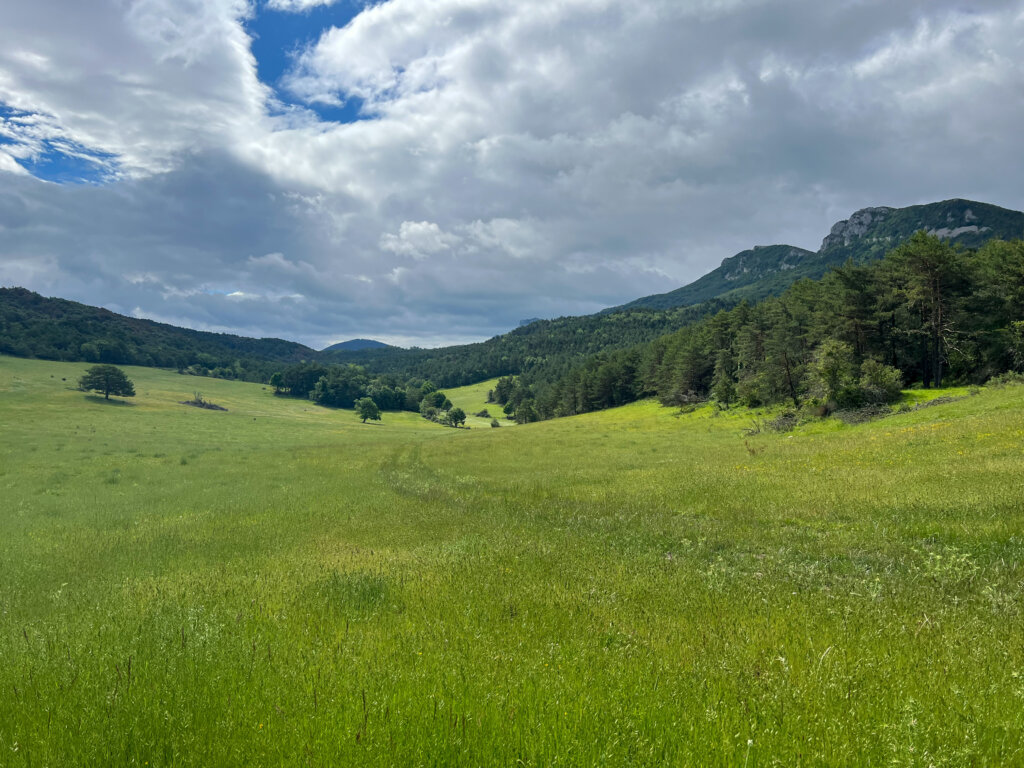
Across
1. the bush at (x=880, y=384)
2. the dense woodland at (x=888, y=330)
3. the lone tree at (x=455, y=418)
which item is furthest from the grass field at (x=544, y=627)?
the lone tree at (x=455, y=418)

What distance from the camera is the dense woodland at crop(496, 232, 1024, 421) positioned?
48.1 meters

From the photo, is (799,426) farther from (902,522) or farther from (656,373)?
(656,373)

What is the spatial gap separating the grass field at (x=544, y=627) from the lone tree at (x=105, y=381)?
333ft

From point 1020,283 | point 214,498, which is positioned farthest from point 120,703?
point 1020,283

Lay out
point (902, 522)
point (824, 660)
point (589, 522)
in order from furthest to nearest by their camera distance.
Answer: point (589, 522) → point (902, 522) → point (824, 660)

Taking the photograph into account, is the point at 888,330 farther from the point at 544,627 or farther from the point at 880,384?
the point at 544,627

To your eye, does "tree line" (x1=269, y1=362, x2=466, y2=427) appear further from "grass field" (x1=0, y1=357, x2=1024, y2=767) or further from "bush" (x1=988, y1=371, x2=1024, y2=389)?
"grass field" (x1=0, y1=357, x2=1024, y2=767)

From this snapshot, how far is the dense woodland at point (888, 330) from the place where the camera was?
48.1 meters

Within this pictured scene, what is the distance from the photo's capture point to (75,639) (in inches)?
268

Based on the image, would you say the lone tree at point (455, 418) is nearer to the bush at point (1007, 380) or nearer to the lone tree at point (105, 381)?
the lone tree at point (105, 381)

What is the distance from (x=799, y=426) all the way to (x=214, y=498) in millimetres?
44169

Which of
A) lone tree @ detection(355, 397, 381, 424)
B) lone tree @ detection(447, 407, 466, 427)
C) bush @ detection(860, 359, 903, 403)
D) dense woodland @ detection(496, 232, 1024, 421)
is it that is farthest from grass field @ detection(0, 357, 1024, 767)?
lone tree @ detection(447, 407, 466, 427)

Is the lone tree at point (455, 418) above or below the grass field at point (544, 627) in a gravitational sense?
below

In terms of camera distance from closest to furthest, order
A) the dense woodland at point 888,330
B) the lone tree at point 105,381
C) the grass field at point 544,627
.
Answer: the grass field at point 544,627
the dense woodland at point 888,330
the lone tree at point 105,381
